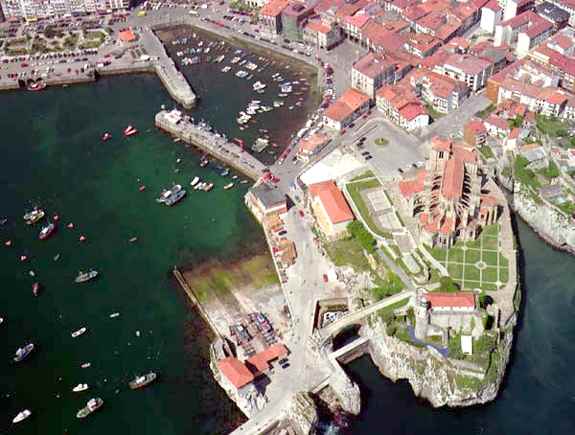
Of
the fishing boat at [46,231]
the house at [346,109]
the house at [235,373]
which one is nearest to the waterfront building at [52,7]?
the house at [346,109]

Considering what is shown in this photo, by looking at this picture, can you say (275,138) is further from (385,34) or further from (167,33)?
(167,33)

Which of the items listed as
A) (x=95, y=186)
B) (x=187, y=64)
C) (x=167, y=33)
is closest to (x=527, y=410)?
(x=95, y=186)

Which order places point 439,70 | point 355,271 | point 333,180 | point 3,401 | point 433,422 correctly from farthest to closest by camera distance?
point 439,70 → point 333,180 → point 355,271 → point 3,401 → point 433,422

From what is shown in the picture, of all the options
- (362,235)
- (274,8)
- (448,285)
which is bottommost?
(448,285)

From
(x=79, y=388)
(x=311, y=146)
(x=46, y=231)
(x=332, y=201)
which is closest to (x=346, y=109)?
(x=311, y=146)

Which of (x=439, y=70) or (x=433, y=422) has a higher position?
(x=439, y=70)

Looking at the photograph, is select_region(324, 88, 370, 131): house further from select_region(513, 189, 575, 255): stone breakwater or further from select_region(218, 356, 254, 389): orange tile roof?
select_region(218, 356, 254, 389): orange tile roof

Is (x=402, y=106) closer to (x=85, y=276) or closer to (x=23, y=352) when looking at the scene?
(x=85, y=276)
